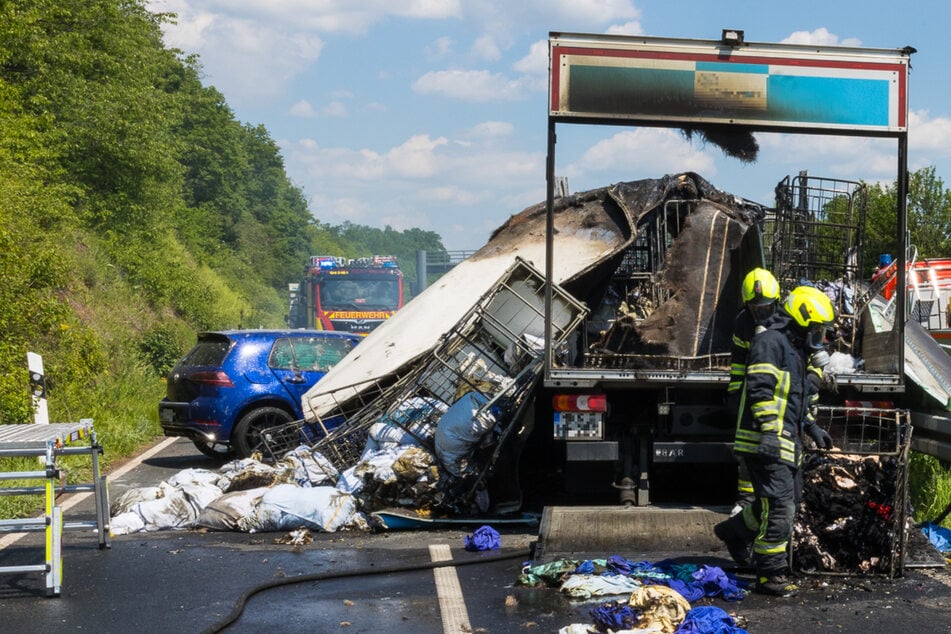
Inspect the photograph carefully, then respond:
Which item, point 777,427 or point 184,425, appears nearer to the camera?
point 777,427

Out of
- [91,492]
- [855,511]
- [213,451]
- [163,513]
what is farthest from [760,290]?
[213,451]

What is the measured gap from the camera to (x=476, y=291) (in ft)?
36.3

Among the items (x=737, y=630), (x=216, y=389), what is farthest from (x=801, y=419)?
(x=216, y=389)

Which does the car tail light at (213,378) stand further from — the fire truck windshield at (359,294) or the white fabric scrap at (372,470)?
the fire truck windshield at (359,294)

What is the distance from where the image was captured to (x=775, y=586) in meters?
6.16

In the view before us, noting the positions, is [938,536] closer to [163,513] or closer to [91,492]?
[163,513]

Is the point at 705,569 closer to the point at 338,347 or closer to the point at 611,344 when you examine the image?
the point at 611,344

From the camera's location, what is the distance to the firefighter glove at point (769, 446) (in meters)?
6.24

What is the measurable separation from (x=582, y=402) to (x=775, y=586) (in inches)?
83.9

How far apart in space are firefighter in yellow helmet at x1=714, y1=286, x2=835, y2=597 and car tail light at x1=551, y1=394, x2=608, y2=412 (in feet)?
4.96

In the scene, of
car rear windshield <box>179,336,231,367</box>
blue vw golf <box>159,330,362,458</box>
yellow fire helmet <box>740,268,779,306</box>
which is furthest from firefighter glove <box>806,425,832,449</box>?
car rear windshield <box>179,336,231,367</box>

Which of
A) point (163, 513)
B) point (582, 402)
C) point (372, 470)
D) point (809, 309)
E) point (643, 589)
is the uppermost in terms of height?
point (809, 309)

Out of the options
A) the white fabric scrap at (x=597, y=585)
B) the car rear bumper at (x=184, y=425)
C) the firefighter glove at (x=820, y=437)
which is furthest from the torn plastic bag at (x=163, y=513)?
the firefighter glove at (x=820, y=437)

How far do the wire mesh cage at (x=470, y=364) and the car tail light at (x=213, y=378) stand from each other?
118 inches
